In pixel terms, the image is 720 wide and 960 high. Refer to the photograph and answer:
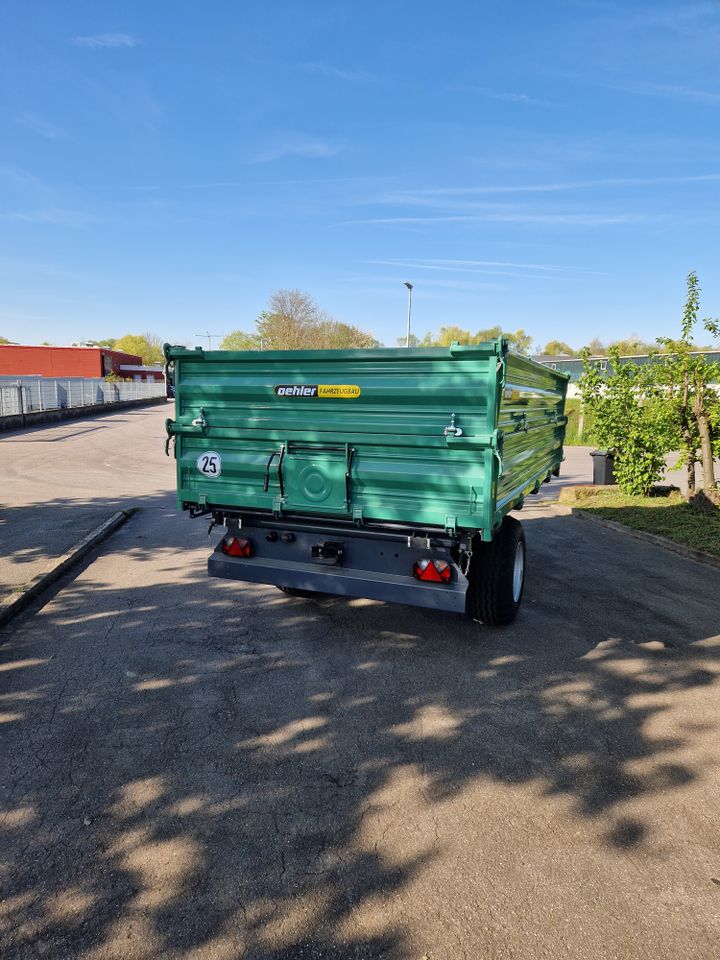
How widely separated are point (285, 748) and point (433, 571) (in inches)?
63.9

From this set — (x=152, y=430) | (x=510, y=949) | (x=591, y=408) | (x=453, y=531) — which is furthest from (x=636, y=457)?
(x=152, y=430)

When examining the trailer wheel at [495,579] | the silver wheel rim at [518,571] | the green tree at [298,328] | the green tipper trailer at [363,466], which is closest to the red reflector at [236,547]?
the green tipper trailer at [363,466]

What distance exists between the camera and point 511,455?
4.93 meters

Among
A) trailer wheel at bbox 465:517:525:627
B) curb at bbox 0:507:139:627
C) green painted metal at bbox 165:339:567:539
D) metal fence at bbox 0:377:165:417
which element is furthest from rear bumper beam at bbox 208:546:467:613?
metal fence at bbox 0:377:165:417

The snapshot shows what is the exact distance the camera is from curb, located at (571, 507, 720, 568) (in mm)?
7863

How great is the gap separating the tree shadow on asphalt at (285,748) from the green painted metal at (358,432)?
1.17m

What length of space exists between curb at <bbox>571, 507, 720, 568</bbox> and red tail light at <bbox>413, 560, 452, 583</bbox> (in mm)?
4996

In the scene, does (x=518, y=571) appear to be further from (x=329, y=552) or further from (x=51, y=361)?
(x=51, y=361)

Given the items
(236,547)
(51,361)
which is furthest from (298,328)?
(236,547)

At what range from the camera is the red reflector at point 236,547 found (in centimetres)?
514

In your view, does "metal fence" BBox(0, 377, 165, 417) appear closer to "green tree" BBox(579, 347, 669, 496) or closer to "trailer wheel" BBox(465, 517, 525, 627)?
"green tree" BBox(579, 347, 669, 496)

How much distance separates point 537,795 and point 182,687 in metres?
2.41

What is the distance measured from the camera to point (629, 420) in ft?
40.6

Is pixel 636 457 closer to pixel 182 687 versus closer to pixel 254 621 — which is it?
pixel 254 621
